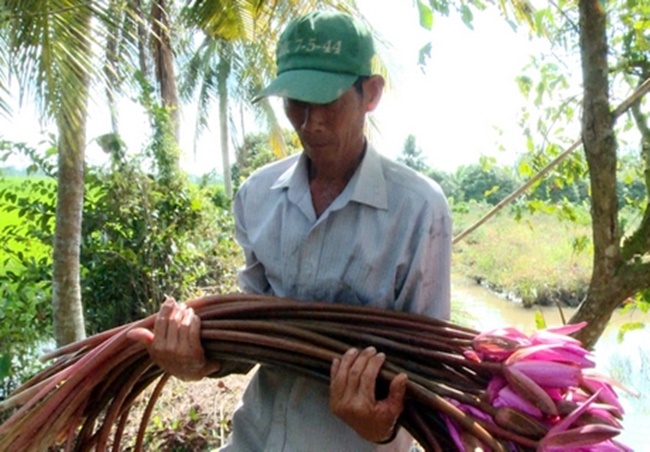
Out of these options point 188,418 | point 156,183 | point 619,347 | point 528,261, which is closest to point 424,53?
point 188,418

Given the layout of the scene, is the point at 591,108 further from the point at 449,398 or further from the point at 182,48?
the point at 182,48

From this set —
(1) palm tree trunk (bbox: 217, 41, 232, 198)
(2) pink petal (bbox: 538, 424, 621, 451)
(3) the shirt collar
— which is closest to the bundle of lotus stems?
(2) pink petal (bbox: 538, 424, 621, 451)

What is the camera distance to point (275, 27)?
6934 mm

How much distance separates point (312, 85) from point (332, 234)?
31 centimetres

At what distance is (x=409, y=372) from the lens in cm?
131

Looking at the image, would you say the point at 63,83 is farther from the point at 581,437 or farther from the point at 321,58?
the point at 581,437

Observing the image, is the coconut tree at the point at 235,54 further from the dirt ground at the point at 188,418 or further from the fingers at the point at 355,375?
the fingers at the point at 355,375

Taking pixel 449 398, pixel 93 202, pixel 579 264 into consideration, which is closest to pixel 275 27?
pixel 93 202

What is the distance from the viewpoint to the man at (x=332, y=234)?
1.42 metres

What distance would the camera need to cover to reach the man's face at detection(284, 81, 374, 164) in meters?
1.41

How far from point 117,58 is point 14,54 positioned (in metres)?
0.64

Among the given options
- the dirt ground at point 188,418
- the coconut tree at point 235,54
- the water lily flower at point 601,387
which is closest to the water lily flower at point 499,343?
the water lily flower at point 601,387

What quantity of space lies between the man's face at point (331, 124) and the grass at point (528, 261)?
37.0 feet

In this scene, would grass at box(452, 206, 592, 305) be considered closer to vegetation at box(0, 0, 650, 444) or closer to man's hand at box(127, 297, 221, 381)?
vegetation at box(0, 0, 650, 444)
